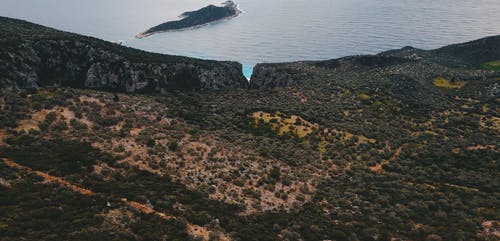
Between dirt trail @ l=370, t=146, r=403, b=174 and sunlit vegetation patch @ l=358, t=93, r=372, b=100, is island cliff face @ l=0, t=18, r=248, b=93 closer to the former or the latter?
sunlit vegetation patch @ l=358, t=93, r=372, b=100

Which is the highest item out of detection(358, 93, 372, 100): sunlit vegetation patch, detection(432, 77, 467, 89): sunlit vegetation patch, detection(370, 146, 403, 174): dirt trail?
detection(432, 77, 467, 89): sunlit vegetation patch

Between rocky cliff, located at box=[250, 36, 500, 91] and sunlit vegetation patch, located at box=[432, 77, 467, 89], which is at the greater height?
rocky cliff, located at box=[250, 36, 500, 91]

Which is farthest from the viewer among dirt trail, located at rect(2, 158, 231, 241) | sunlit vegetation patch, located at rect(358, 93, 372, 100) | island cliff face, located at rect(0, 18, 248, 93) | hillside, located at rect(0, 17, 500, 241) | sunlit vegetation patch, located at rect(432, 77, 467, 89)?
sunlit vegetation patch, located at rect(432, 77, 467, 89)

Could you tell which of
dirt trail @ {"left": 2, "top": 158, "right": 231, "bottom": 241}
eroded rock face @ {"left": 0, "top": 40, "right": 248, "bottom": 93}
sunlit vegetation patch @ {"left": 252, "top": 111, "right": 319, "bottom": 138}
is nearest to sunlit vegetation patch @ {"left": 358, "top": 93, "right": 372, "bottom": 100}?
sunlit vegetation patch @ {"left": 252, "top": 111, "right": 319, "bottom": 138}

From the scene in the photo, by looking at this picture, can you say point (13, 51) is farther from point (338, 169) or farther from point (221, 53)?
point (221, 53)

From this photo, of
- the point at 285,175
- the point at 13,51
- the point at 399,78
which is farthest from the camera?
the point at 399,78

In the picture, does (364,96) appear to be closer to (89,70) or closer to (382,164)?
(382,164)

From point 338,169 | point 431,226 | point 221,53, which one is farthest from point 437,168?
point 221,53

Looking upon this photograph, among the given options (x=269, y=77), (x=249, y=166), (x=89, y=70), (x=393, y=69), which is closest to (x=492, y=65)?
(x=393, y=69)
